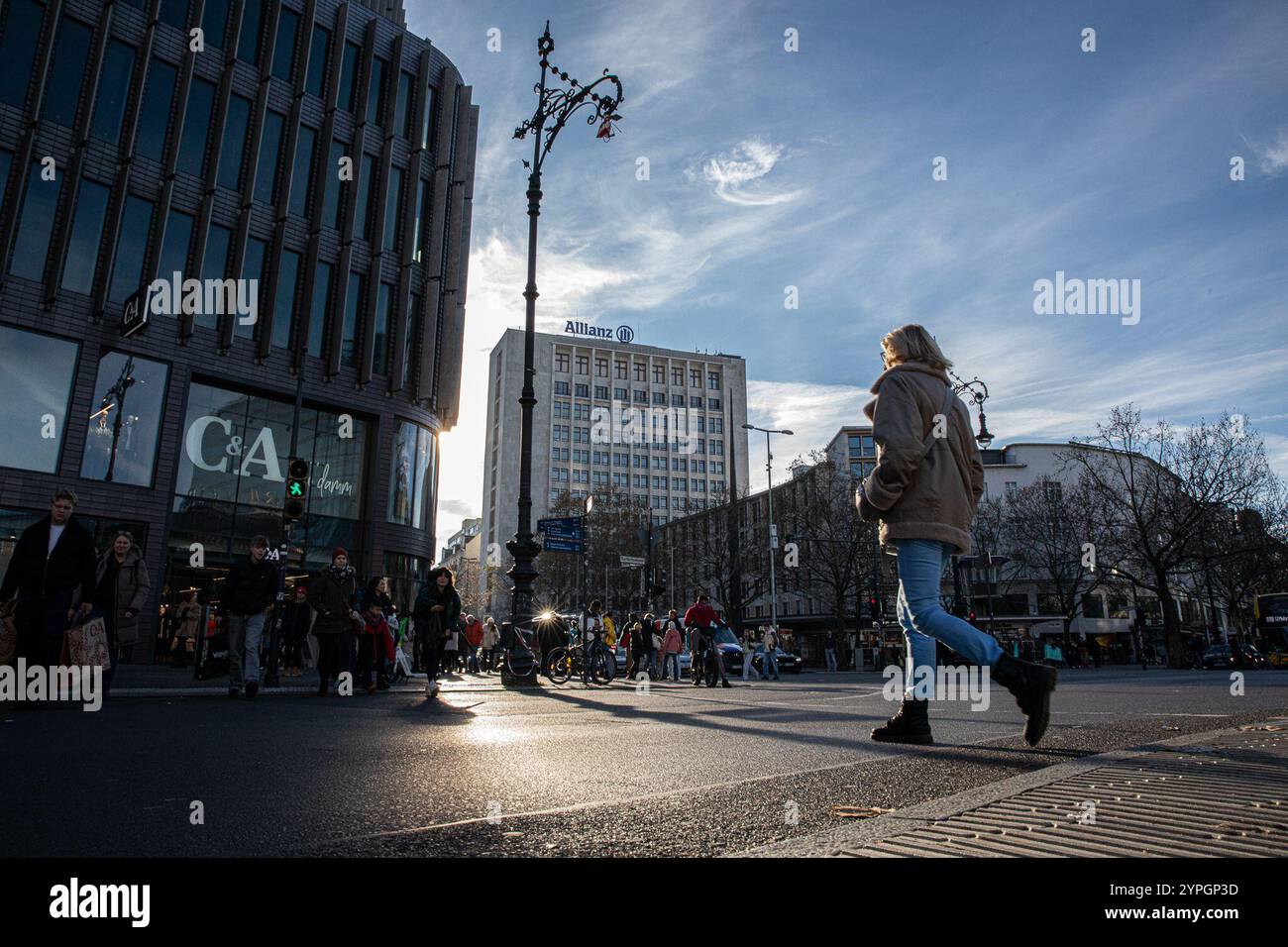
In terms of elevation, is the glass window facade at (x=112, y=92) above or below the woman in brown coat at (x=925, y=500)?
above

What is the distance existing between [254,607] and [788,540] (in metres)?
40.3

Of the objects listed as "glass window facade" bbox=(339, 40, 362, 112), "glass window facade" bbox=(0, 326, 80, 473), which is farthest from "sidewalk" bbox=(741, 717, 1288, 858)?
"glass window facade" bbox=(339, 40, 362, 112)

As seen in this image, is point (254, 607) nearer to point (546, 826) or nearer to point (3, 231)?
point (546, 826)

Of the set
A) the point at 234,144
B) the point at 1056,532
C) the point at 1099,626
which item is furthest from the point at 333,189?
the point at 1099,626

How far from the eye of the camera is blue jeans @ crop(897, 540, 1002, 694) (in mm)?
3963

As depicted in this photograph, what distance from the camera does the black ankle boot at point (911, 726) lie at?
15.3 ft

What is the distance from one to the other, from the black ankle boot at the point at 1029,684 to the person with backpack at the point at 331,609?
8.71 metres

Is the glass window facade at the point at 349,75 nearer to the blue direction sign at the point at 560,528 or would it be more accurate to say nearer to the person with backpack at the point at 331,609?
the blue direction sign at the point at 560,528

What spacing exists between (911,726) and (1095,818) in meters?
2.41

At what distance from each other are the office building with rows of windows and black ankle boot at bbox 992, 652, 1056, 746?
10071 centimetres

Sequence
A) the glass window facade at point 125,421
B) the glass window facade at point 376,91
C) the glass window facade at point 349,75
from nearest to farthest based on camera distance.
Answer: the glass window facade at point 125,421
the glass window facade at point 349,75
the glass window facade at point 376,91

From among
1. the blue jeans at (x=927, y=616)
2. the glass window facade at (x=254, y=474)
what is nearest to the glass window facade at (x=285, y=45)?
the glass window facade at (x=254, y=474)
